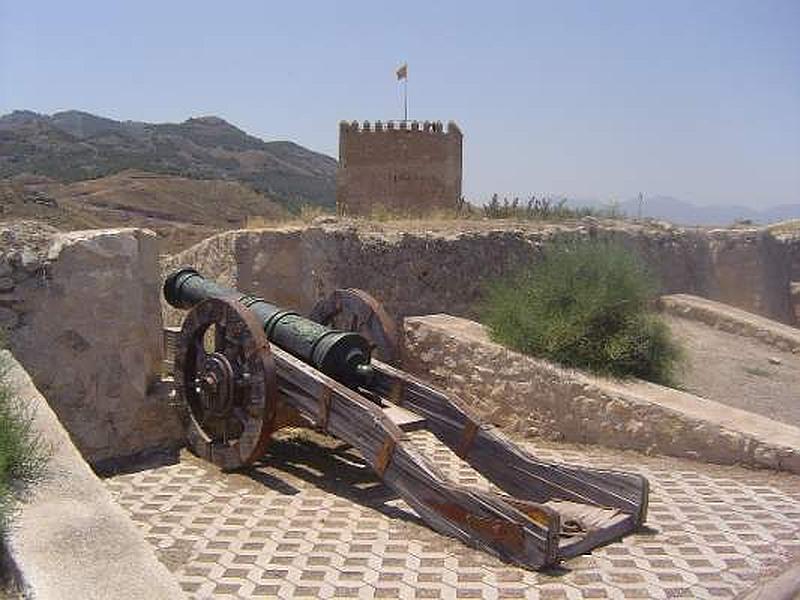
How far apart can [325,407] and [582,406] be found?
2.22 m

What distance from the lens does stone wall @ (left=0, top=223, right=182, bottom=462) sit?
19.2 ft

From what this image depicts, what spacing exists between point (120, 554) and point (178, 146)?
7004 centimetres

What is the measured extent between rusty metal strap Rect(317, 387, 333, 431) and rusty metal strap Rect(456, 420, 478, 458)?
2.69 ft

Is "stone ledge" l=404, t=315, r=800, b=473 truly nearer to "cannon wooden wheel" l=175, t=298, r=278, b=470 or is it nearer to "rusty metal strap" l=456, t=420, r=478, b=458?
"rusty metal strap" l=456, t=420, r=478, b=458

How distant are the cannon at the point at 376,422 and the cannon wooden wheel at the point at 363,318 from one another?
11 millimetres

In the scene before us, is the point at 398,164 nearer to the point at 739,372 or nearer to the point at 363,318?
the point at 739,372

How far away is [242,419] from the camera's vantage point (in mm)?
5762

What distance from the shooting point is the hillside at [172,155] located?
49688 mm

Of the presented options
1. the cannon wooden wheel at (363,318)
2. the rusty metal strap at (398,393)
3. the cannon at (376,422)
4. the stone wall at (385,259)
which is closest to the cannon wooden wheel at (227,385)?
the cannon at (376,422)

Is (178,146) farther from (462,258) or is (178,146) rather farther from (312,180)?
(462,258)

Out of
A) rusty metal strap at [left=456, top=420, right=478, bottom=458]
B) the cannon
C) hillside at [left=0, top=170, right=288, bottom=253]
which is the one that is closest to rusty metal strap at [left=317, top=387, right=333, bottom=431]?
the cannon

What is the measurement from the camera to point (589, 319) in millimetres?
7352

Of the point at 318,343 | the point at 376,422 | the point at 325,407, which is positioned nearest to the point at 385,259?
the point at 318,343

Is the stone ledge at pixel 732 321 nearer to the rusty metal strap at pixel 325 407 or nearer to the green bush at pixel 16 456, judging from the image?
the rusty metal strap at pixel 325 407
